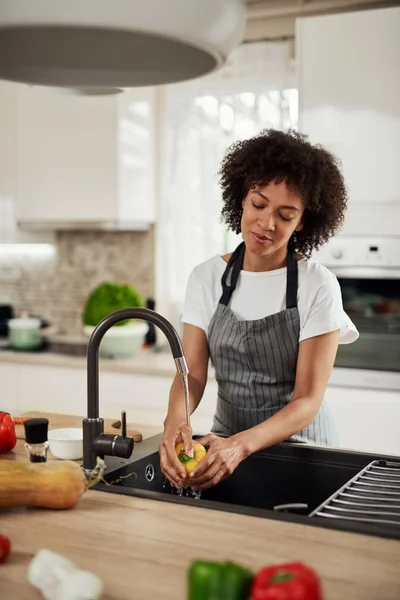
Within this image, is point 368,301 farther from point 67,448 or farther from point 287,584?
point 287,584

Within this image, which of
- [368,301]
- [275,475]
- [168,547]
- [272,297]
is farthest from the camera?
[368,301]

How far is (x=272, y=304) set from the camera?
2104mm

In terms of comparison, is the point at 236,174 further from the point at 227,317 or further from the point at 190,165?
the point at 190,165

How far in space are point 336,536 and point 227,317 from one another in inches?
35.9

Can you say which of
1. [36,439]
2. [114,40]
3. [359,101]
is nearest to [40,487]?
[36,439]

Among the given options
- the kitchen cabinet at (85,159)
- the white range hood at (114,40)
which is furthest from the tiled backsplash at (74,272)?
the white range hood at (114,40)

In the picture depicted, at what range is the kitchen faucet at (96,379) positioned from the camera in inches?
61.2

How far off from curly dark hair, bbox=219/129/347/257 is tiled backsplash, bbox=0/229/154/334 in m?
1.91

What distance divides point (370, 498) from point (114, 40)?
1.01m

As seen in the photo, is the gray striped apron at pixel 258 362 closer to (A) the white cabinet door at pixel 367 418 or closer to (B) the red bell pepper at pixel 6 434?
(B) the red bell pepper at pixel 6 434

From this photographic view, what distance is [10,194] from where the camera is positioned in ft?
12.8

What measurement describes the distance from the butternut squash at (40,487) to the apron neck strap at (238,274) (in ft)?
2.83

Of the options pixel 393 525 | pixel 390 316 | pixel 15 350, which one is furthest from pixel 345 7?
pixel 393 525

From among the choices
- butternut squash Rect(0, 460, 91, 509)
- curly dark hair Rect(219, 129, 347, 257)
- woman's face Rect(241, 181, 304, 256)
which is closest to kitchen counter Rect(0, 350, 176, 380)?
curly dark hair Rect(219, 129, 347, 257)
